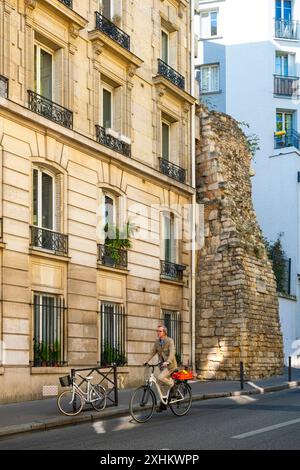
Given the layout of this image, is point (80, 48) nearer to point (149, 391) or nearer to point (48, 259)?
point (48, 259)

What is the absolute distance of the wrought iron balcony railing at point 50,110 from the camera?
17891 millimetres

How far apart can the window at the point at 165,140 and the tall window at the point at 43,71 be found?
5998mm

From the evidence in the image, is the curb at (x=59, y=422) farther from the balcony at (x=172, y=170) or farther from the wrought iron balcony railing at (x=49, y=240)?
the balcony at (x=172, y=170)

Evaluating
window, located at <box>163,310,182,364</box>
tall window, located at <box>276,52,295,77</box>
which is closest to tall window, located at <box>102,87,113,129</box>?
window, located at <box>163,310,182,364</box>

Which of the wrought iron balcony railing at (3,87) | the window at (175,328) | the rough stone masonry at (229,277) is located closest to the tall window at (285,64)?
the rough stone masonry at (229,277)

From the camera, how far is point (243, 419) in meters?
13.1

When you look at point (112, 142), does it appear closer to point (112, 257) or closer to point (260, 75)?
point (112, 257)

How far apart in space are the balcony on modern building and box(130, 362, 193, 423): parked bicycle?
9.61 meters

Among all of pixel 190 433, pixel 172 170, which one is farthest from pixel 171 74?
pixel 190 433

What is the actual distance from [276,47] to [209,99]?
3.81m

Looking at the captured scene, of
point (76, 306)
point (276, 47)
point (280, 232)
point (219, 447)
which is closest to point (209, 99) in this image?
point (276, 47)

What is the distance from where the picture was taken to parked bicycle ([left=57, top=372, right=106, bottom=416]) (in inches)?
546

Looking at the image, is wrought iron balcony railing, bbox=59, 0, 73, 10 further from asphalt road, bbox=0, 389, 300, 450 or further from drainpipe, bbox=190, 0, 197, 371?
asphalt road, bbox=0, 389, 300, 450

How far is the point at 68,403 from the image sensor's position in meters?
14.0
